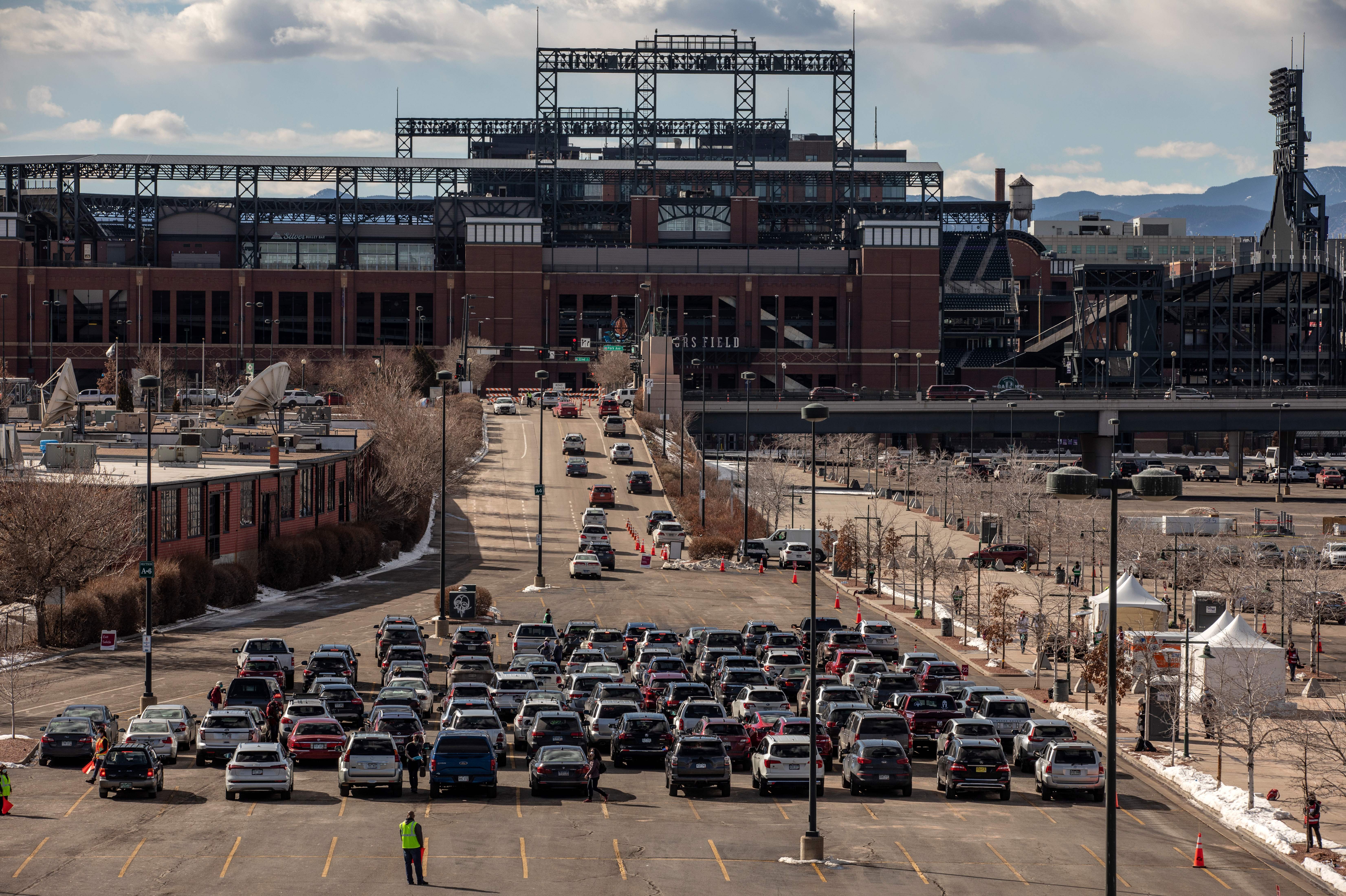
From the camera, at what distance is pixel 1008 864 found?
2730 centimetres

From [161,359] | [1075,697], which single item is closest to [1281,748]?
[1075,697]

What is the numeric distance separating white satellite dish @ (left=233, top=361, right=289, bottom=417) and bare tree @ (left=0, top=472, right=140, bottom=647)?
27.4 meters

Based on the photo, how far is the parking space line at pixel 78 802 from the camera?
1167 inches

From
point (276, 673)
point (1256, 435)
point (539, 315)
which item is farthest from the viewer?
point (1256, 435)

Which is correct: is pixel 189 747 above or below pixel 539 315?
below

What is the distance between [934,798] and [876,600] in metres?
37.6

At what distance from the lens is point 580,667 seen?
1810 inches

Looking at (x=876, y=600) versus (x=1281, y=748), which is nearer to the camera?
(x=1281, y=748)

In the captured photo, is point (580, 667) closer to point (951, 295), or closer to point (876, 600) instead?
point (876, 600)

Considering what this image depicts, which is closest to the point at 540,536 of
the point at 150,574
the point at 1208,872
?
the point at 150,574

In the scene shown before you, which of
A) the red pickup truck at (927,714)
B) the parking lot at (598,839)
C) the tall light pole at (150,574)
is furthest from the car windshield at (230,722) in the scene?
the red pickup truck at (927,714)

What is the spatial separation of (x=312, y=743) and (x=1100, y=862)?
1694 centimetres

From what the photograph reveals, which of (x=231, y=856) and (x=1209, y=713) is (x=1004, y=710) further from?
(x=231, y=856)

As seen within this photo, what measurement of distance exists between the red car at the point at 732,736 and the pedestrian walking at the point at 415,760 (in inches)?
237
